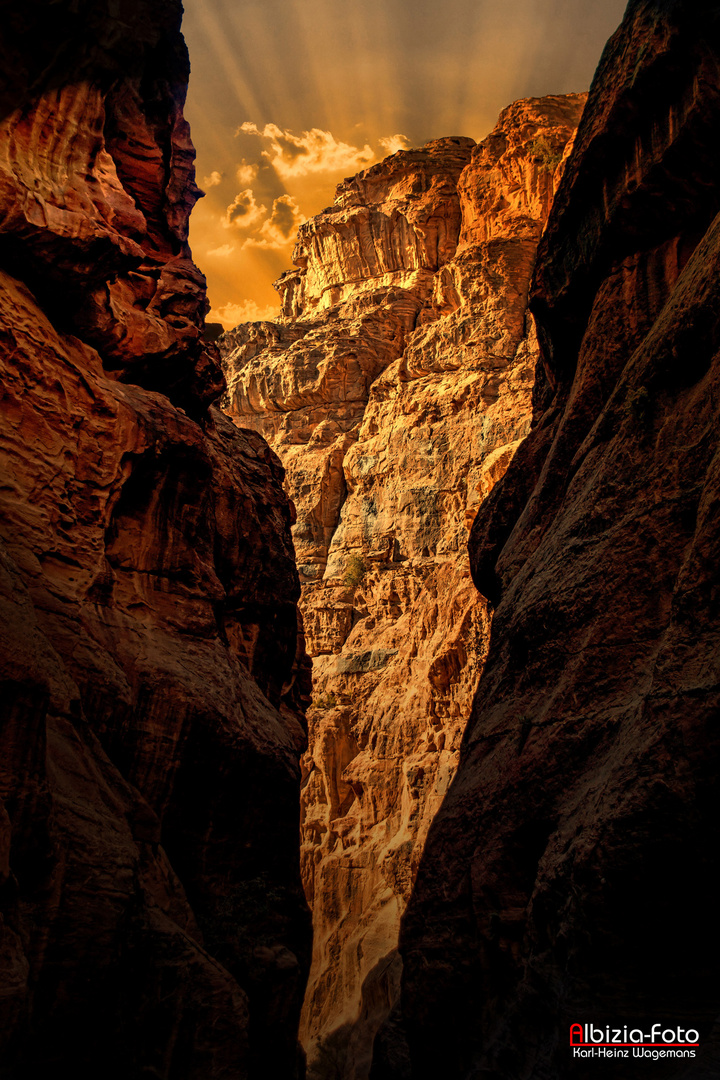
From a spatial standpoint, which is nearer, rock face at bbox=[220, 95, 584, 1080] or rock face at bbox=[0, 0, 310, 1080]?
rock face at bbox=[0, 0, 310, 1080]

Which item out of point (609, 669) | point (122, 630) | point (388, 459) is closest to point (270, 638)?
→ point (122, 630)

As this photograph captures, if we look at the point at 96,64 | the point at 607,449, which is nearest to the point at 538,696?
the point at 607,449

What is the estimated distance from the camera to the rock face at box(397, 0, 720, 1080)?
25.1 feet

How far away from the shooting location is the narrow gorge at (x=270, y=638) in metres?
8.03

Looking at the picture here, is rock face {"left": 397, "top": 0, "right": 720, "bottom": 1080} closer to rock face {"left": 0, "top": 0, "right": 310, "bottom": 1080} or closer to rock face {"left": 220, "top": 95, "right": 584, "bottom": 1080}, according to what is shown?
rock face {"left": 0, "top": 0, "right": 310, "bottom": 1080}

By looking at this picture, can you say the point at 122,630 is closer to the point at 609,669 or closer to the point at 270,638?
A: the point at 270,638

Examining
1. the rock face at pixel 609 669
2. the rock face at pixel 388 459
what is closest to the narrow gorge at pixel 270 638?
the rock face at pixel 609 669

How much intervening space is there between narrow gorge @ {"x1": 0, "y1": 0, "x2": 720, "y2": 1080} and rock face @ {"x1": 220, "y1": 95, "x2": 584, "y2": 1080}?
7.06 m

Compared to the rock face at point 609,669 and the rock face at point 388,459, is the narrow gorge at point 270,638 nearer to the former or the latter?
the rock face at point 609,669

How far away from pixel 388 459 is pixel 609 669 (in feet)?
137

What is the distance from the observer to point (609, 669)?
34.1ft

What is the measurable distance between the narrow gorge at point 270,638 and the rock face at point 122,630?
6 centimetres

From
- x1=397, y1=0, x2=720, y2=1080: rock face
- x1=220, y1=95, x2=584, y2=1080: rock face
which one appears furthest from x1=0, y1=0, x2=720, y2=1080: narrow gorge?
x1=220, y1=95, x2=584, y2=1080: rock face

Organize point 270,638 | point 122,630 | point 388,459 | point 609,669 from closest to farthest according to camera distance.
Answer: point 609,669, point 122,630, point 270,638, point 388,459
